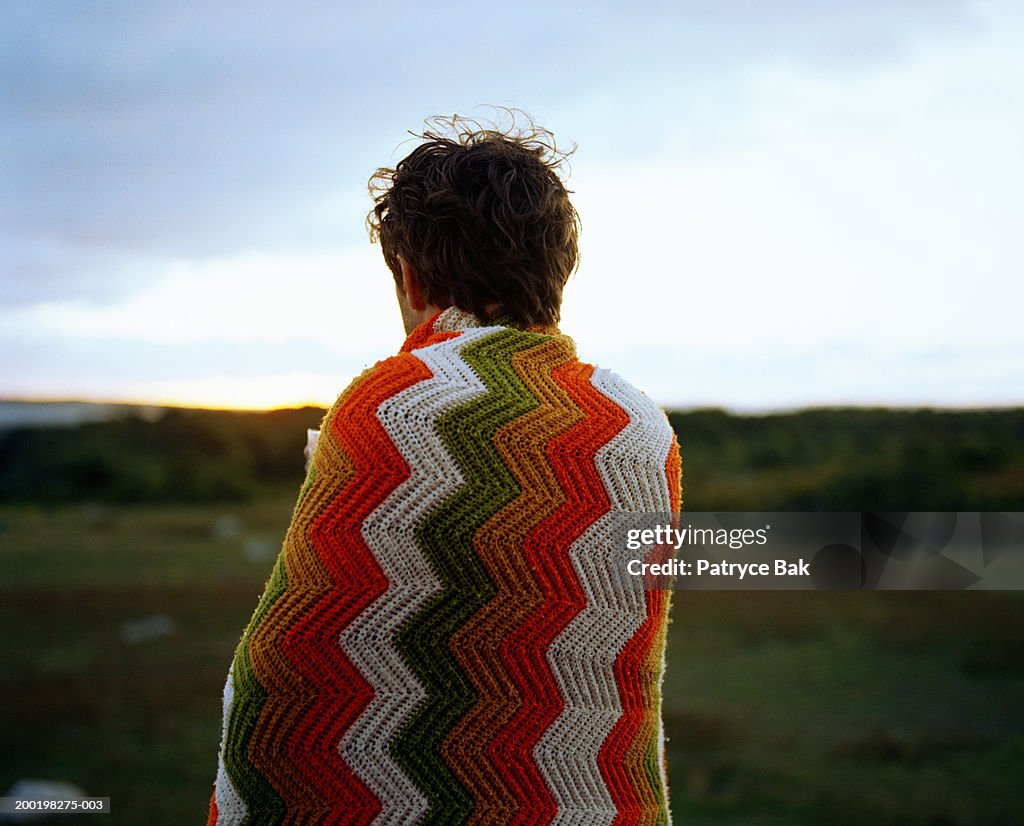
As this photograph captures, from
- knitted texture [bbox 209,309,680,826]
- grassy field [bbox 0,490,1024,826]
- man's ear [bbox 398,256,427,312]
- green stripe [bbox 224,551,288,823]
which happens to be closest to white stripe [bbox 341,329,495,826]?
knitted texture [bbox 209,309,680,826]

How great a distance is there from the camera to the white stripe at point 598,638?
4.82 ft

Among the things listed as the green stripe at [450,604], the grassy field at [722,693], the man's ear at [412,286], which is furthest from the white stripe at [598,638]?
the grassy field at [722,693]

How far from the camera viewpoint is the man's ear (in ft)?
5.38

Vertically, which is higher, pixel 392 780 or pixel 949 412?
pixel 392 780

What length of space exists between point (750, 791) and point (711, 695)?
5.35 ft

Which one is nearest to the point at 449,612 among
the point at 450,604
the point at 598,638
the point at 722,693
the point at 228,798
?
the point at 450,604

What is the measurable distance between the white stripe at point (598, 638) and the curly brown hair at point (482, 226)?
0.77 ft

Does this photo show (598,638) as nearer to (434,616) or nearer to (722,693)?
(434,616)

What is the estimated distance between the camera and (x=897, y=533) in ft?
13.1

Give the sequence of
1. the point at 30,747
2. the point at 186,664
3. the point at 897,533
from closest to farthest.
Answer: the point at 897,533, the point at 30,747, the point at 186,664

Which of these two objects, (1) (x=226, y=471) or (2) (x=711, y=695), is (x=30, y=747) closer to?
(2) (x=711, y=695)

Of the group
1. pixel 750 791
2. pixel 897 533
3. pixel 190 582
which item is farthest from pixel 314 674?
pixel 190 582

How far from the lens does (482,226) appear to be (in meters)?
1.57

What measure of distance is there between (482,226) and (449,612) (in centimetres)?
64
